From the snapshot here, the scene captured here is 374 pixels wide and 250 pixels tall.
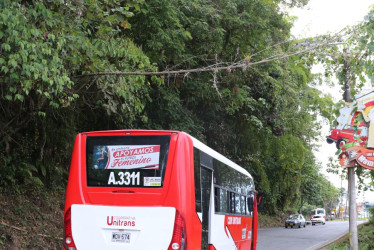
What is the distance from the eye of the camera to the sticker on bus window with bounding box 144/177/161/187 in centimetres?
706

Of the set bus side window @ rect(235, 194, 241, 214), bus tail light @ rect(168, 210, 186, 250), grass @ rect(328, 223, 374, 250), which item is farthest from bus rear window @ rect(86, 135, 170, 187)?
grass @ rect(328, 223, 374, 250)

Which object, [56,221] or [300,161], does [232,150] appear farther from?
[56,221]

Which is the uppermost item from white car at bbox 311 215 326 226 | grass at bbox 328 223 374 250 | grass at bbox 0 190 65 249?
grass at bbox 0 190 65 249

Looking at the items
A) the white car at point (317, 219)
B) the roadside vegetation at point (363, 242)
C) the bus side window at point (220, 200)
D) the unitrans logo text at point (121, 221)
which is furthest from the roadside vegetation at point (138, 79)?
the white car at point (317, 219)

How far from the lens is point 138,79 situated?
425 inches

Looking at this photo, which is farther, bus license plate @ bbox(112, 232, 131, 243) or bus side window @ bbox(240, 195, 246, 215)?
bus side window @ bbox(240, 195, 246, 215)

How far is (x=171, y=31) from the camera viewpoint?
48.2 ft

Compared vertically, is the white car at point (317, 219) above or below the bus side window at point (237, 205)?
below

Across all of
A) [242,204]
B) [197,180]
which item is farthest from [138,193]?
[242,204]

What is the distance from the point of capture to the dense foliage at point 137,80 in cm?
814

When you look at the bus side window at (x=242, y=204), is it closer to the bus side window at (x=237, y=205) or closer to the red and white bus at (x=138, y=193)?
the bus side window at (x=237, y=205)

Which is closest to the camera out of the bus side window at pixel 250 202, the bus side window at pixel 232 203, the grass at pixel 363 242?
the bus side window at pixel 232 203

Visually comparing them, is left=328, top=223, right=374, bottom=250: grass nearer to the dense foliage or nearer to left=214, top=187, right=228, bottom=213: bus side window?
the dense foliage

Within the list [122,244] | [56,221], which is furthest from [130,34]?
[122,244]
